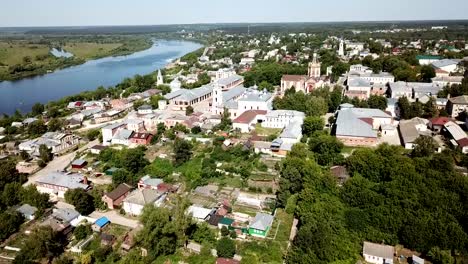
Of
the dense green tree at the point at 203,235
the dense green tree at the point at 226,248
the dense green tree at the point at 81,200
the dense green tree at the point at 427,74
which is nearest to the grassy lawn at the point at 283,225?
the dense green tree at the point at 226,248

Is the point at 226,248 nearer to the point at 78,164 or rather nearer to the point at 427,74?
the point at 78,164

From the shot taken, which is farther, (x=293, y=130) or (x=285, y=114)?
(x=285, y=114)

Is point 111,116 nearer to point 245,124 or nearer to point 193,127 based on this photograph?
point 193,127

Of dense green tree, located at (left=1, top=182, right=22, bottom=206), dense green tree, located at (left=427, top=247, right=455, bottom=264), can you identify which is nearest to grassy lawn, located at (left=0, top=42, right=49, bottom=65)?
dense green tree, located at (left=1, top=182, right=22, bottom=206)

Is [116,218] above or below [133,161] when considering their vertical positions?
below

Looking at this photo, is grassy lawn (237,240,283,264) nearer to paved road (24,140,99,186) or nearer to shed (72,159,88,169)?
shed (72,159,88,169)

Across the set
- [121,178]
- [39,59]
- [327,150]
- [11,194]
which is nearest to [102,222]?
[121,178]

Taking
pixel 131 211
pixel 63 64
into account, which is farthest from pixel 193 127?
pixel 63 64
